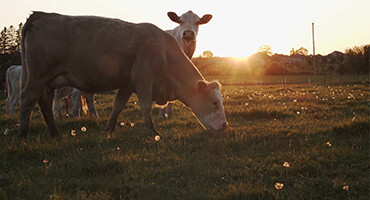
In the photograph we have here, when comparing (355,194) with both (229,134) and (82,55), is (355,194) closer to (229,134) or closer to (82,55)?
(229,134)

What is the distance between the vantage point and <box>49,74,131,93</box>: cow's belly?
553 cm

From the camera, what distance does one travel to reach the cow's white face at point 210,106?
229 inches

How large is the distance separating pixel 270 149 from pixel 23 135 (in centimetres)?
480

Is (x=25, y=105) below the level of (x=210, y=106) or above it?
above

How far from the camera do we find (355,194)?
303 centimetres

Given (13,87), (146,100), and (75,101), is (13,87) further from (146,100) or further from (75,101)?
(146,100)

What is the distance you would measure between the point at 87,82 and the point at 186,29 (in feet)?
14.1

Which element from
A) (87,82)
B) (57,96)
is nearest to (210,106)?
(87,82)

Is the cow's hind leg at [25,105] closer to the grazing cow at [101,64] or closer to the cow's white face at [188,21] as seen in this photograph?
the grazing cow at [101,64]

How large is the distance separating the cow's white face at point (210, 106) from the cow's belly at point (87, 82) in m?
1.56

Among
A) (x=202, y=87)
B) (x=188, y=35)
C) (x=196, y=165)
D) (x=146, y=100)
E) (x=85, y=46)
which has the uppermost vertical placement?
(x=188, y=35)

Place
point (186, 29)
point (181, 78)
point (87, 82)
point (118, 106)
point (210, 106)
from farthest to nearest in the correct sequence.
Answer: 1. point (186, 29)
2. point (118, 106)
3. point (181, 78)
4. point (210, 106)
5. point (87, 82)

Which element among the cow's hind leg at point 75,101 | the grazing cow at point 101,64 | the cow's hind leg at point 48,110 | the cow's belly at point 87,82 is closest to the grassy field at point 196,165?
the cow's hind leg at point 48,110

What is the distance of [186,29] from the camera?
8875 millimetres
